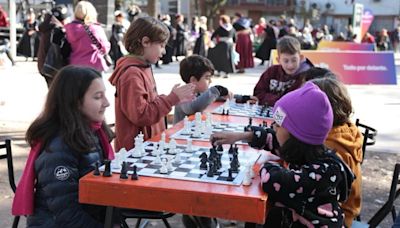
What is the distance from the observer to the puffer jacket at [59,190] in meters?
2.41

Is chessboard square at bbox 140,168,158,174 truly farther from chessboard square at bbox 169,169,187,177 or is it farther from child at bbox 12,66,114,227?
child at bbox 12,66,114,227

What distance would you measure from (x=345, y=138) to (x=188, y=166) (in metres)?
0.86

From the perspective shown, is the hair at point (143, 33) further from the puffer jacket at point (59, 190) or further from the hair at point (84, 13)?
the hair at point (84, 13)

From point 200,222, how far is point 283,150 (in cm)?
119

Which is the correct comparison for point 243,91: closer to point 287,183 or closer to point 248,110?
point 248,110

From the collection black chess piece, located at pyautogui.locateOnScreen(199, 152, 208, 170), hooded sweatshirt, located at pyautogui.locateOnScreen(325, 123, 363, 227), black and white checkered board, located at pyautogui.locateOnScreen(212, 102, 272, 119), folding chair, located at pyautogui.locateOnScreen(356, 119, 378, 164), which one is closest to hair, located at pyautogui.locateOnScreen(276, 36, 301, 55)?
black and white checkered board, located at pyautogui.locateOnScreen(212, 102, 272, 119)

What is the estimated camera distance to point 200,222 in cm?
336

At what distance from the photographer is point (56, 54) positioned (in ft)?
20.0

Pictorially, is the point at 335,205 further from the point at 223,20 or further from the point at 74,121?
the point at 223,20

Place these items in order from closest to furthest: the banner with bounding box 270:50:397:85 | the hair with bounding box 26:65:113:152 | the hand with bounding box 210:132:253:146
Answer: the hair with bounding box 26:65:113:152, the hand with bounding box 210:132:253:146, the banner with bounding box 270:50:397:85

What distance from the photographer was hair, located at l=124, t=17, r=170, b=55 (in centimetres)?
336

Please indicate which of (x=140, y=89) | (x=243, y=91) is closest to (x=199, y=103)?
(x=140, y=89)

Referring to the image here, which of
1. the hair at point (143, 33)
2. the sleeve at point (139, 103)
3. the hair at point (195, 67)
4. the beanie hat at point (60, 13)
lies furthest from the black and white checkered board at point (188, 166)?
the beanie hat at point (60, 13)

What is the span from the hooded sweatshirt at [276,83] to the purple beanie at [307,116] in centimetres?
245
